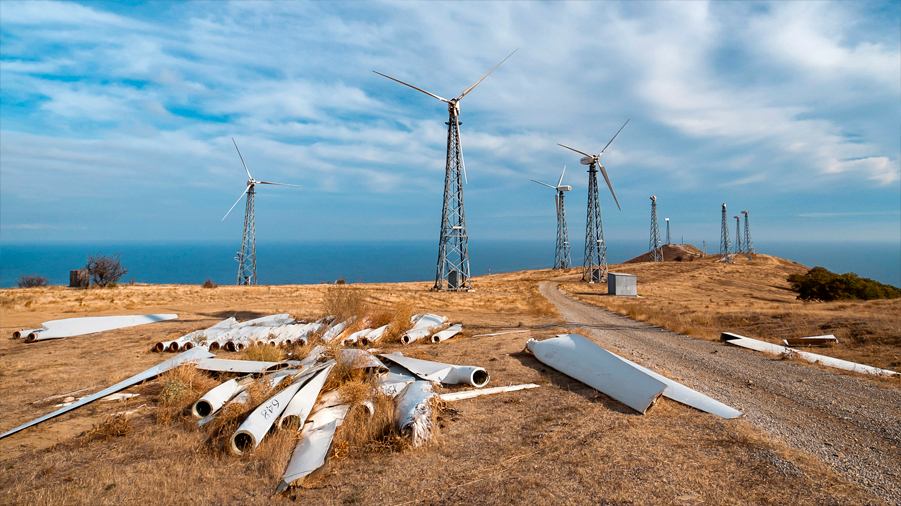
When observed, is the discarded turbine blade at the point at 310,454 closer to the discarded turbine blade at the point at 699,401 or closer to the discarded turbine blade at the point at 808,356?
the discarded turbine blade at the point at 699,401

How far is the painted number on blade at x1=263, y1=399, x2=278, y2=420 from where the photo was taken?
20.1 feet

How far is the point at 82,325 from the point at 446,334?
1398 centimetres

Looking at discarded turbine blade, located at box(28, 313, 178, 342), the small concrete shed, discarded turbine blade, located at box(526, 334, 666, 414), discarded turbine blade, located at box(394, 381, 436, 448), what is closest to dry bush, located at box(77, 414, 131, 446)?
discarded turbine blade, located at box(394, 381, 436, 448)

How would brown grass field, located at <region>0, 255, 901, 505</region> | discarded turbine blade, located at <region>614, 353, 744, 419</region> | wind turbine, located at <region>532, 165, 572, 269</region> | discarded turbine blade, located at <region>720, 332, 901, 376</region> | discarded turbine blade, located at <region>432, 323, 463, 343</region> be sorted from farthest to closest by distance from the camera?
wind turbine, located at <region>532, 165, 572, 269</region>
discarded turbine blade, located at <region>432, 323, 463, 343</region>
discarded turbine blade, located at <region>720, 332, 901, 376</region>
discarded turbine blade, located at <region>614, 353, 744, 419</region>
brown grass field, located at <region>0, 255, 901, 505</region>

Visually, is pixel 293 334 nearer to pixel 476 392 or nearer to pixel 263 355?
pixel 263 355

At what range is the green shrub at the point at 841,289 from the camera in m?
30.9

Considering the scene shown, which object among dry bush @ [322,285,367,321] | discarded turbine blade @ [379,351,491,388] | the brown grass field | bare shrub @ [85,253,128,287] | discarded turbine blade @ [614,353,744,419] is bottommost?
the brown grass field

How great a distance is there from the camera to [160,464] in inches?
211

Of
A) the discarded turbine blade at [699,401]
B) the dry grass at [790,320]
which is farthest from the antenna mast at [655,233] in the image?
→ the discarded turbine blade at [699,401]

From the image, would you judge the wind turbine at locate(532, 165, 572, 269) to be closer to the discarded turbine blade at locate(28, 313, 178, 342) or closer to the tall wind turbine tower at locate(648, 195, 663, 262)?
the tall wind turbine tower at locate(648, 195, 663, 262)

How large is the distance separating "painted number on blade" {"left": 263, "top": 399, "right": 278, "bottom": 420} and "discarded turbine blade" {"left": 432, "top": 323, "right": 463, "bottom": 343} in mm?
7340

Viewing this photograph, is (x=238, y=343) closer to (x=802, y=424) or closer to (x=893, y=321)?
(x=802, y=424)

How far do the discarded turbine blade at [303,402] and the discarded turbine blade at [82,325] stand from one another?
13.8 meters

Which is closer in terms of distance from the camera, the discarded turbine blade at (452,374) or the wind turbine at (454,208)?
the discarded turbine blade at (452,374)
